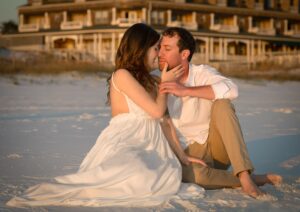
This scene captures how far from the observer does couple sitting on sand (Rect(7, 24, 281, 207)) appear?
380 centimetres

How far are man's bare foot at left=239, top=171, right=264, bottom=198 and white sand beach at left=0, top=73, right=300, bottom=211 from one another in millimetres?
59

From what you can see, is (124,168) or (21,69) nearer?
(124,168)

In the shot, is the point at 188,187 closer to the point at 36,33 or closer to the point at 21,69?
the point at 21,69

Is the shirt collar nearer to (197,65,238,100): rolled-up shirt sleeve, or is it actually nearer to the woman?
(197,65,238,100): rolled-up shirt sleeve

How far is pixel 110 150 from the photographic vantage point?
158 inches

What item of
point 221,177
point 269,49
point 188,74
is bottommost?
point 269,49

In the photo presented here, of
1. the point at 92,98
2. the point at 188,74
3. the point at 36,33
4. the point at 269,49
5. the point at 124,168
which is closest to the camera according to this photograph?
the point at 124,168

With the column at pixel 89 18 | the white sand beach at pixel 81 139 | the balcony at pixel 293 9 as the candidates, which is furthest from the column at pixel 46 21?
the white sand beach at pixel 81 139

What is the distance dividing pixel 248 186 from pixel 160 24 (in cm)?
3289

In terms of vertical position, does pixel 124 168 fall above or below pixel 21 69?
above

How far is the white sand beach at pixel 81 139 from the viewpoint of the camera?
158 inches

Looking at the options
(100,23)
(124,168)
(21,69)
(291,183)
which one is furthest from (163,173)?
(100,23)

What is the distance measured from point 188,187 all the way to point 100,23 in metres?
33.8

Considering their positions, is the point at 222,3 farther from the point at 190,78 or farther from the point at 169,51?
the point at 169,51
